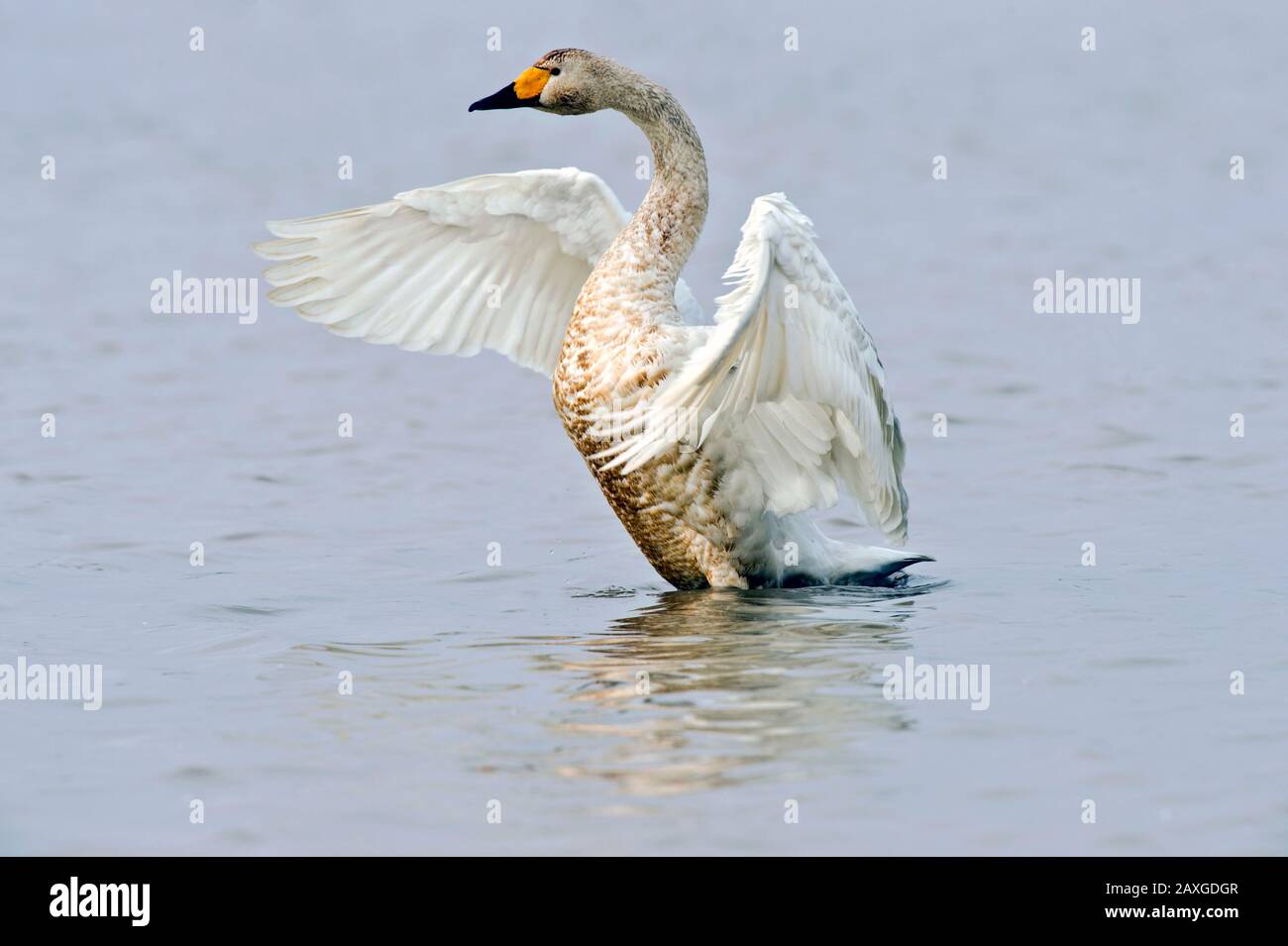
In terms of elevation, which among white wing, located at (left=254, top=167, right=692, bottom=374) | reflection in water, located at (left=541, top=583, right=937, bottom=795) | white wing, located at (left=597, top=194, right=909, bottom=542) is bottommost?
reflection in water, located at (left=541, top=583, right=937, bottom=795)

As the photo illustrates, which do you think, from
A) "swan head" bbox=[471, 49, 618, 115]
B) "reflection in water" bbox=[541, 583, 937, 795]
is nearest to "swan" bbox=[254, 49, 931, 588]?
A: "swan head" bbox=[471, 49, 618, 115]

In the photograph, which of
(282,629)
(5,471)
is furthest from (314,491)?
(282,629)

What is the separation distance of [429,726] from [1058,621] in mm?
2983

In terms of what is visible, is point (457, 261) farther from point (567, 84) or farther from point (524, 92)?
point (567, 84)

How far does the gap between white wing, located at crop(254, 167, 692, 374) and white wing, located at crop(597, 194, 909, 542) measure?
1.07 meters

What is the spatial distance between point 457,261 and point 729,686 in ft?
11.8

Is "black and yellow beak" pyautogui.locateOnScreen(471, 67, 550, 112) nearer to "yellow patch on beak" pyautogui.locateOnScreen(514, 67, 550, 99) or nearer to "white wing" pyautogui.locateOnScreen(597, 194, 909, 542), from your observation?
"yellow patch on beak" pyautogui.locateOnScreen(514, 67, 550, 99)

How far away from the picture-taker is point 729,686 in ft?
25.3

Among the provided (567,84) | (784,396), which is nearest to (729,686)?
(784,396)

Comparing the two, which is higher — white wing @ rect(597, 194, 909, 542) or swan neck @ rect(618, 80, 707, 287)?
swan neck @ rect(618, 80, 707, 287)

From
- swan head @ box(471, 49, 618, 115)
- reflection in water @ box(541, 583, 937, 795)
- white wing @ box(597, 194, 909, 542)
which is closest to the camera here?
reflection in water @ box(541, 583, 937, 795)

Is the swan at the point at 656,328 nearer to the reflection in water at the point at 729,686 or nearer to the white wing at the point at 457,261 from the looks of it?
the white wing at the point at 457,261

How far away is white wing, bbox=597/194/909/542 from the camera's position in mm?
7945

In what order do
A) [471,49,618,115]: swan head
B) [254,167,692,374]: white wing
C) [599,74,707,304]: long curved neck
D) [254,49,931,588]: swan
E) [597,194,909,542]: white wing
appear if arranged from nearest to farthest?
[597,194,909,542]: white wing < [254,49,931,588]: swan < [599,74,707,304]: long curved neck < [471,49,618,115]: swan head < [254,167,692,374]: white wing
